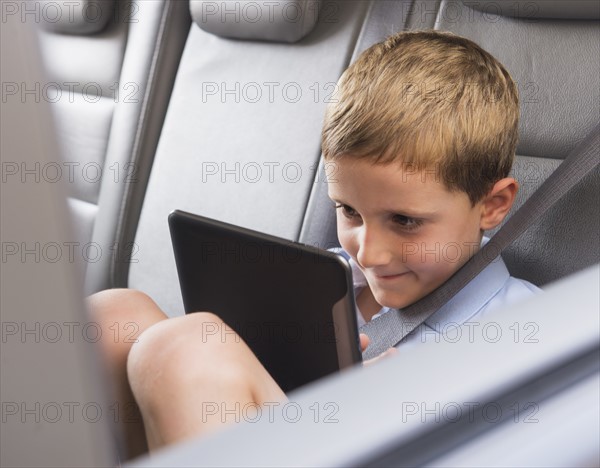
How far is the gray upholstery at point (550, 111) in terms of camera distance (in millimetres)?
1083

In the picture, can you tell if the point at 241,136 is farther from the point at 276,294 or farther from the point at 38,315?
the point at 38,315

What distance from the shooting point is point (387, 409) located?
0.35m

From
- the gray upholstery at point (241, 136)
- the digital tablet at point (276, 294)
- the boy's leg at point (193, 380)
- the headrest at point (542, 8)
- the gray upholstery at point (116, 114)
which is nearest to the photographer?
the boy's leg at point (193, 380)

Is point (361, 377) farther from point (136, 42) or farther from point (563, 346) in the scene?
point (136, 42)

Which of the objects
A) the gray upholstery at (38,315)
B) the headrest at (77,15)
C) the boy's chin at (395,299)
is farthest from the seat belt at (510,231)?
the headrest at (77,15)

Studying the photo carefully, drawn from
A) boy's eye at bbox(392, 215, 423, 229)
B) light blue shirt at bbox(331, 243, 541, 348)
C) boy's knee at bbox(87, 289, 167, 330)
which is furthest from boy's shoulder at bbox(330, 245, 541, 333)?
boy's knee at bbox(87, 289, 167, 330)

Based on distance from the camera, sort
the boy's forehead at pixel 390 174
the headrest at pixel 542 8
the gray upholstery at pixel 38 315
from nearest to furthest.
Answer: the gray upholstery at pixel 38 315 < the boy's forehead at pixel 390 174 < the headrest at pixel 542 8

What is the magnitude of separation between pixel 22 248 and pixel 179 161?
141 cm

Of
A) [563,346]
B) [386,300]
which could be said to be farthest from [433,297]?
[563,346]

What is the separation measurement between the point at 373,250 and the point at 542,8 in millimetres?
457

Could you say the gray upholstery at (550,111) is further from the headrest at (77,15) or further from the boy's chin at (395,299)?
the headrest at (77,15)

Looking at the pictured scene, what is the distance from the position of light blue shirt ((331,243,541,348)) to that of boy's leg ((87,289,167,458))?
383 millimetres

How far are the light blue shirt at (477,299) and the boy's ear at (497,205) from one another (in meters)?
0.06

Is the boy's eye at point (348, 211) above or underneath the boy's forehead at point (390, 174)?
underneath
